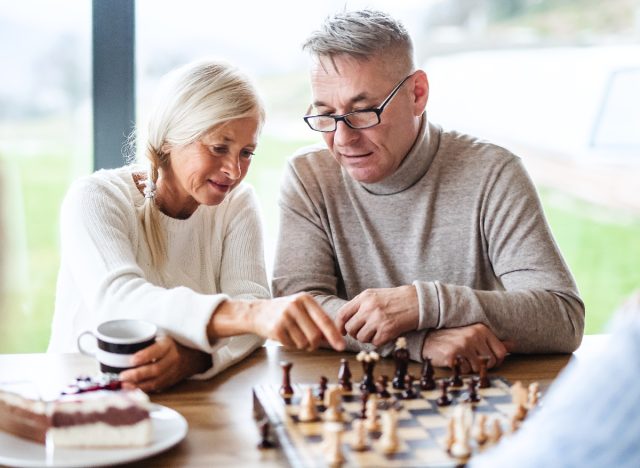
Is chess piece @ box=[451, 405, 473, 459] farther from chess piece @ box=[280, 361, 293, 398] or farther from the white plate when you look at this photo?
the white plate

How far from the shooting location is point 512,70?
4.15 metres

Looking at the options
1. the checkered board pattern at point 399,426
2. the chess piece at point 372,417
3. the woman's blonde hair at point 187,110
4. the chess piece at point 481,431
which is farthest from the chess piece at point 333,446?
the woman's blonde hair at point 187,110

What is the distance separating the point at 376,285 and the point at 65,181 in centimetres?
138

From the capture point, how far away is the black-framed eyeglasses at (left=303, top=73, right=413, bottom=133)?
7.34 ft

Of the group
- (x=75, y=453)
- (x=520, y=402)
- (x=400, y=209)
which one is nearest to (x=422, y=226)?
(x=400, y=209)

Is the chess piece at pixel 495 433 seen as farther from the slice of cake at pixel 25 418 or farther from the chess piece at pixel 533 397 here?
the slice of cake at pixel 25 418

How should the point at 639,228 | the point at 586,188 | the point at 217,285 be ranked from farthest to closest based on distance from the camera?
the point at 639,228 → the point at 586,188 → the point at 217,285

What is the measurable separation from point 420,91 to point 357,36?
0.25m

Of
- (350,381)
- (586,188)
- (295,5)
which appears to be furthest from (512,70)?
(350,381)

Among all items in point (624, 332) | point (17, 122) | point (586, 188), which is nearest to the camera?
point (624, 332)

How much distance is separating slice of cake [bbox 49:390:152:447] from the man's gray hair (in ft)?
3.75

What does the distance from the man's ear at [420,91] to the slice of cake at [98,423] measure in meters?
1.26

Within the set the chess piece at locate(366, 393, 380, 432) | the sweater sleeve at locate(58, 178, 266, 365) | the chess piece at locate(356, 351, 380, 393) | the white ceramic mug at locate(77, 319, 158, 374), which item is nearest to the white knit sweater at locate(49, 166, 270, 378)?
the sweater sleeve at locate(58, 178, 266, 365)

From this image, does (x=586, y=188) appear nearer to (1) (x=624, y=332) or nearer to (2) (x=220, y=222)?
(2) (x=220, y=222)
